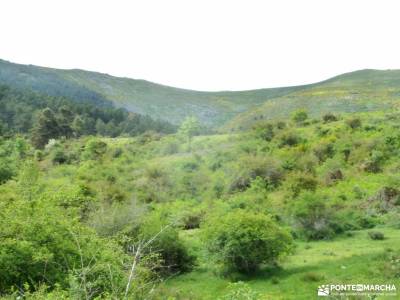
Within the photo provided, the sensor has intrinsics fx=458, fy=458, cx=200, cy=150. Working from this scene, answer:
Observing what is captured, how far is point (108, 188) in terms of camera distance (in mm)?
37781

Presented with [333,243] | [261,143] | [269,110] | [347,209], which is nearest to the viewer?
[333,243]

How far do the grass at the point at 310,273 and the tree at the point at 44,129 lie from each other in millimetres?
61559

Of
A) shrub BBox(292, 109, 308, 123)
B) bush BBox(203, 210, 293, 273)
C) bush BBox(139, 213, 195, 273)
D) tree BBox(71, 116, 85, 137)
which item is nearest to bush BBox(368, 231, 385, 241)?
bush BBox(203, 210, 293, 273)

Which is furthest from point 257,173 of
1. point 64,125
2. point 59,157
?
point 64,125

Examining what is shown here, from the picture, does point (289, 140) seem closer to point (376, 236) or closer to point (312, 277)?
point (376, 236)

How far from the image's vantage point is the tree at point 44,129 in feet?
258

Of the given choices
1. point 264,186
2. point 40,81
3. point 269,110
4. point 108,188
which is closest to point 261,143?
point 264,186

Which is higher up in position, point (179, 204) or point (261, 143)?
point (261, 143)

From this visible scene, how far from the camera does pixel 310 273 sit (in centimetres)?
1817

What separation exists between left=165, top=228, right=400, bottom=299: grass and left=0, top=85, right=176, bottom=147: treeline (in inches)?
2508

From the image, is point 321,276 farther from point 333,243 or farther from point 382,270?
point 333,243

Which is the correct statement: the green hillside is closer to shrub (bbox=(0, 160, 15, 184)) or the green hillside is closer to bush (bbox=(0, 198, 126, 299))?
shrub (bbox=(0, 160, 15, 184))

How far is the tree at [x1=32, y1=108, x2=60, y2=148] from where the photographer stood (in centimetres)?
7856

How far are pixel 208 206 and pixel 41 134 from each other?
48223 millimetres
